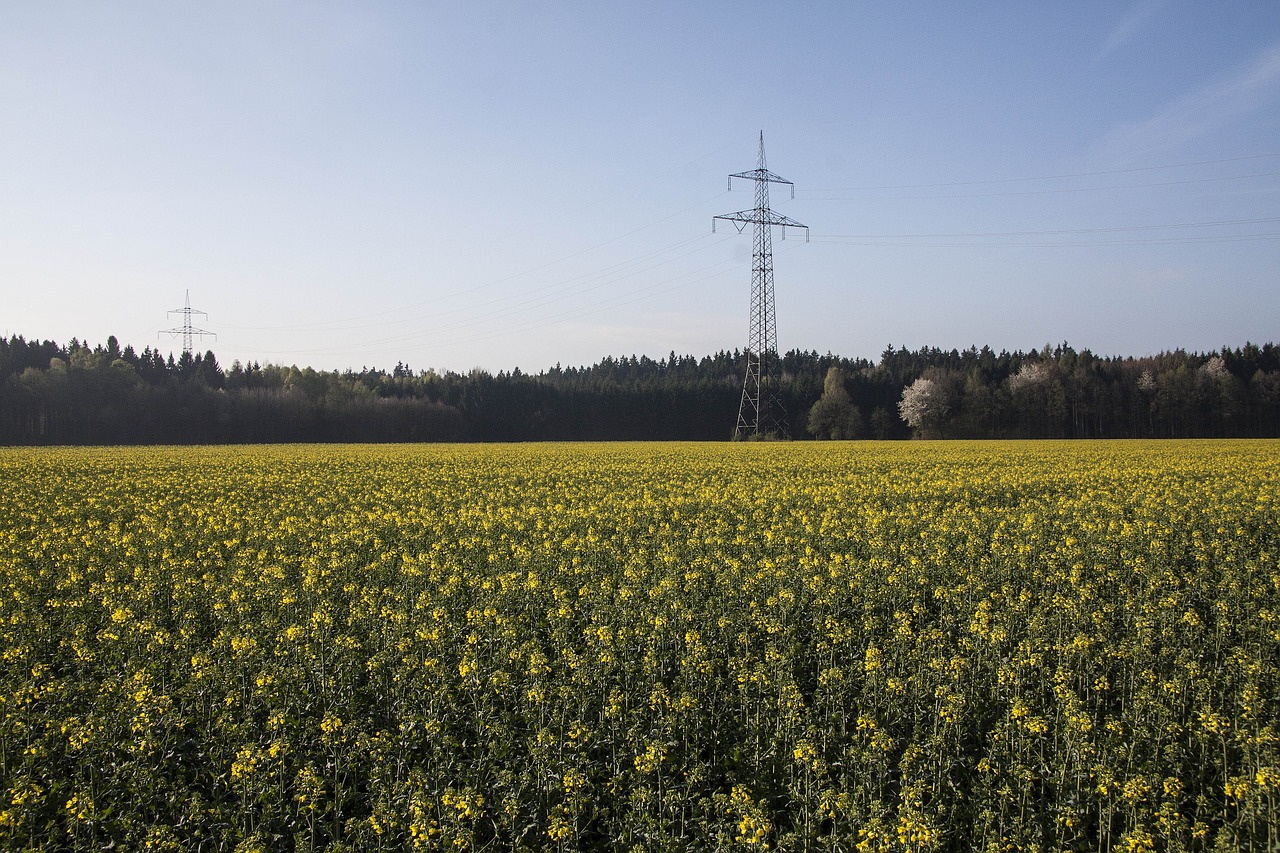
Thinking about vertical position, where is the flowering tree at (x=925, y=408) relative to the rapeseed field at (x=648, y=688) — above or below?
above

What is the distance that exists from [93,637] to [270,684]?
3.83m

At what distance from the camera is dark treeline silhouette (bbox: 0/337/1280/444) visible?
84438mm

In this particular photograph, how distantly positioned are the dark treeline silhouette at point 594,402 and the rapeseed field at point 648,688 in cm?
7592

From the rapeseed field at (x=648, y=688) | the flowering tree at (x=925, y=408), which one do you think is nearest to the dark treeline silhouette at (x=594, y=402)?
the flowering tree at (x=925, y=408)

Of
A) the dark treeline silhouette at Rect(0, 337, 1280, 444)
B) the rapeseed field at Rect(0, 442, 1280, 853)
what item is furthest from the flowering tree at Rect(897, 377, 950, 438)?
the rapeseed field at Rect(0, 442, 1280, 853)

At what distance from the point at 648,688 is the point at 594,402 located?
106 meters

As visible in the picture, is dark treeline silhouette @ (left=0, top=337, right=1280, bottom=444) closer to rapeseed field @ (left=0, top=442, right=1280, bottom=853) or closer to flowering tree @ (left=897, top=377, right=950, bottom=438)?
flowering tree @ (left=897, top=377, right=950, bottom=438)

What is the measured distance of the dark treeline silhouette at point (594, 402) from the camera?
8444 cm

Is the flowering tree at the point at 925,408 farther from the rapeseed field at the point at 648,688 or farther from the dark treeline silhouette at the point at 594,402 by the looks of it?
the rapeseed field at the point at 648,688

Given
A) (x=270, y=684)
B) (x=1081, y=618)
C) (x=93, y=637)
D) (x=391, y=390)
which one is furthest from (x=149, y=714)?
(x=391, y=390)

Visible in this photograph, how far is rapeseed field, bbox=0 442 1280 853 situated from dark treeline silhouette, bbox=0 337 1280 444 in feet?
249

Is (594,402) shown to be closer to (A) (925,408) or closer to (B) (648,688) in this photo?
(A) (925,408)

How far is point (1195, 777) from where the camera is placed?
5770mm

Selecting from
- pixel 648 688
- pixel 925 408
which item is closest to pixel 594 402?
pixel 925 408
